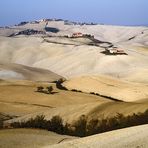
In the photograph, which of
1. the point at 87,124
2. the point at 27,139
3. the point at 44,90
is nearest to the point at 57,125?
the point at 87,124

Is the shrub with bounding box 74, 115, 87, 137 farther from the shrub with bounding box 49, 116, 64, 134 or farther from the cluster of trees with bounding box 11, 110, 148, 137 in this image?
the shrub with bounding box 49, 116, 64, 134

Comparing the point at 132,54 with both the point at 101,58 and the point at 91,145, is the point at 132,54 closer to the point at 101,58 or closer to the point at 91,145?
the point at 101,58

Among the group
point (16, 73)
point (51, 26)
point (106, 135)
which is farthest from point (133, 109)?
point (51, 26)

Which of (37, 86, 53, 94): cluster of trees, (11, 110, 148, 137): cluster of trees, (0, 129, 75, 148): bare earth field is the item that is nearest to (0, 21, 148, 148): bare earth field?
(0, 129, 75, 148): bare earth field

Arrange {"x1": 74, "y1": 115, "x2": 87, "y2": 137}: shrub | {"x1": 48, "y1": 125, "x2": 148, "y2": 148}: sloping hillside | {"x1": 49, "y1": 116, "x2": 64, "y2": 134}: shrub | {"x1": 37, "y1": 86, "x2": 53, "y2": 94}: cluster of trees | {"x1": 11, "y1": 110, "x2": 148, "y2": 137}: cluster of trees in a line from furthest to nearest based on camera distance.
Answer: {"x1": 37, "y1": 86, "x2": 53, "y2": 94}: cluster of trees < {"x1": 49, "y1": 116, "x2": 64, "y2": 134}: shrub < {"x1": 74, "y1": 115, "x2": 87, "y2": 137}: shrub < {"x1": 11, "y1": 110, "x2": 148, "y2": 137}: cluster of trees < {"x1": 48, "y1": 125, "x2": 148, "y2": 148}: sloping hillside

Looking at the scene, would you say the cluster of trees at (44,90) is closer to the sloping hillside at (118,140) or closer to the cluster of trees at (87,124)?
the cluster of trees at (87,124)
